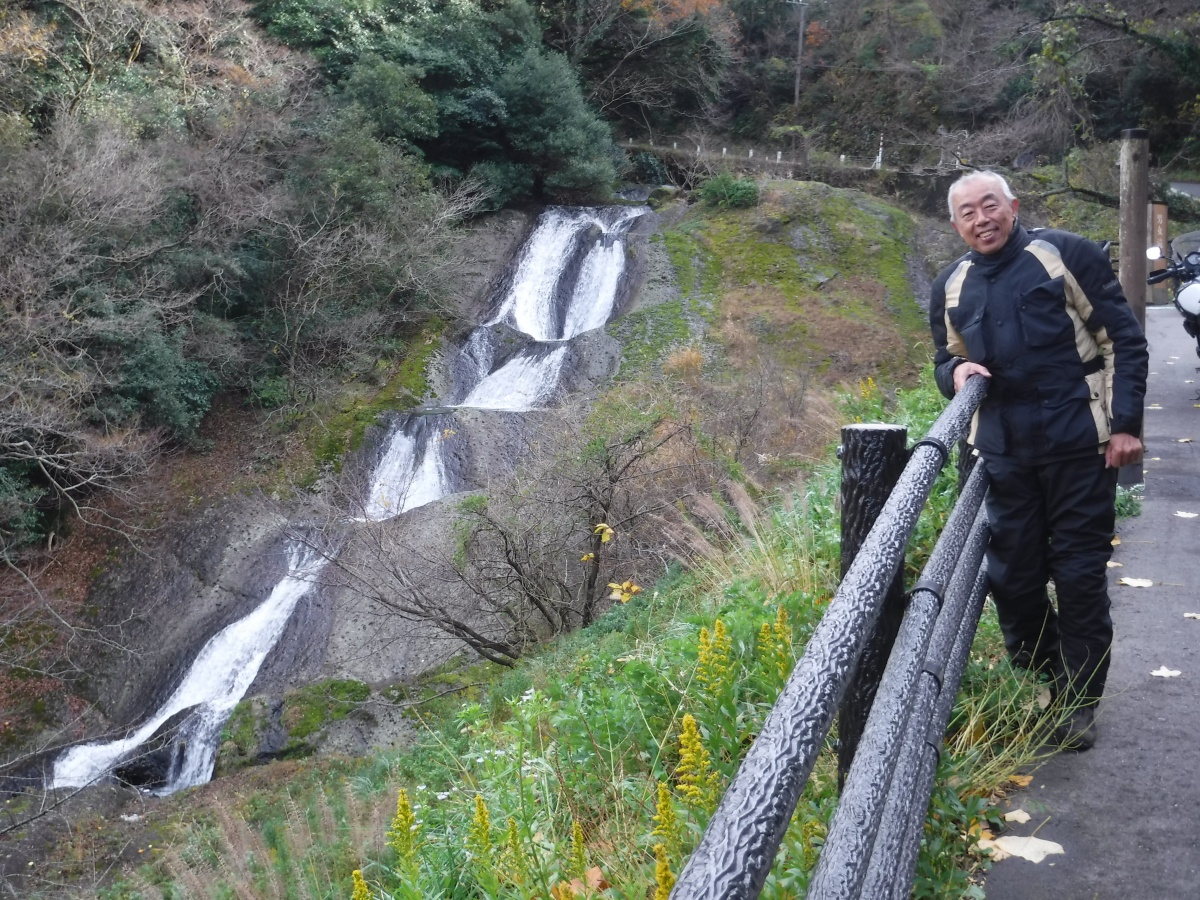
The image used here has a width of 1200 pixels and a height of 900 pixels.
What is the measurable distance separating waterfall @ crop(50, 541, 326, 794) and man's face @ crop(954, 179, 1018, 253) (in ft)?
35.2

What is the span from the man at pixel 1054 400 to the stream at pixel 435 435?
9224mm

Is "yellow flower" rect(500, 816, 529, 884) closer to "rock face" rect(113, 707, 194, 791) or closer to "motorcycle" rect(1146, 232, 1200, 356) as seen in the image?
"motorcycle" rect(1146, 232, 1200, 356)

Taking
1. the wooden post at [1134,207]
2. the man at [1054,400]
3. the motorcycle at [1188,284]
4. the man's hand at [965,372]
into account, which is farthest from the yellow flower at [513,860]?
the motorcycle at [1188,284]

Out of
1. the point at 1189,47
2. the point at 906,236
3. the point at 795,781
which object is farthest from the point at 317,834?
the point at 906,236

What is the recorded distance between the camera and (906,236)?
79.2 ft

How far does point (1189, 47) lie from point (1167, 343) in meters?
7.84

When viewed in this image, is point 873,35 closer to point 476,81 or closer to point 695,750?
point 476,81

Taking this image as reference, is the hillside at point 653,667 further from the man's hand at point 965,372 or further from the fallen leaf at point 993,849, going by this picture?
the man's hand at point 965,372

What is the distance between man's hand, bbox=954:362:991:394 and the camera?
302cm

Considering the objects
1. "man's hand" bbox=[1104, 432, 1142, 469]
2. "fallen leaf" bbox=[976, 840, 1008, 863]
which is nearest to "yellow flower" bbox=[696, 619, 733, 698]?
"fallen leaf" bbox=[976, 840, 1008, 863]

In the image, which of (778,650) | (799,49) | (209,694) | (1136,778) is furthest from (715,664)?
(799,49)

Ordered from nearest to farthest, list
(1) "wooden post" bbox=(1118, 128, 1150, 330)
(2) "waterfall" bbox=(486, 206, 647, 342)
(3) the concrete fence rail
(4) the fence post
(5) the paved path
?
(3) the concrete fence rail, (4) the fence post, (5) the paved path, (1) "wooden post" bbox=(1118, 128, 1150, 330), (2) "waterfall" bbox=(486, 206, 647, 342)

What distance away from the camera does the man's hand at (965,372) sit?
3018 millimetres

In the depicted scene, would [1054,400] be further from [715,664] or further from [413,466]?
[413,466]
